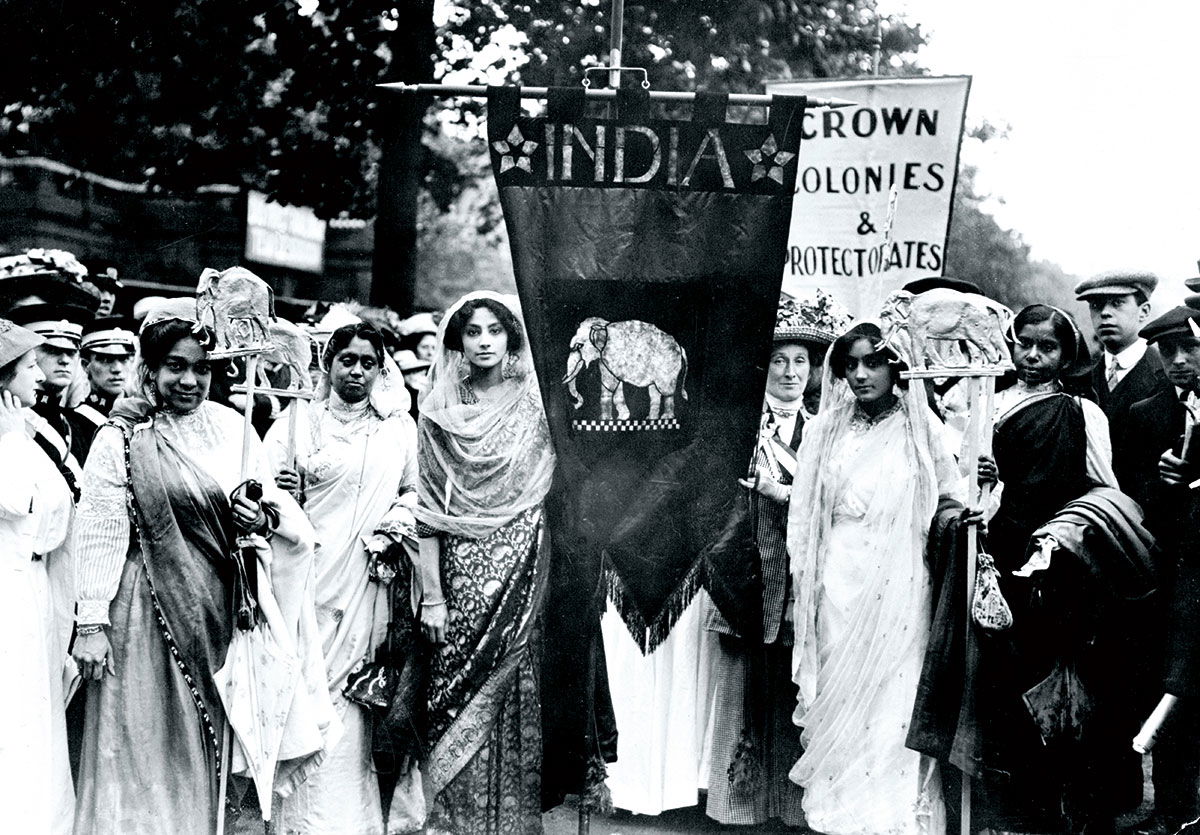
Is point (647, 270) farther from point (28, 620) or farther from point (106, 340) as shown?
point (106, 340)

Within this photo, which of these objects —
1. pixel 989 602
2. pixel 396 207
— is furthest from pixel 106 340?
pixel 396 207

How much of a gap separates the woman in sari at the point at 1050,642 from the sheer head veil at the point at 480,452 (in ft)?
5.03

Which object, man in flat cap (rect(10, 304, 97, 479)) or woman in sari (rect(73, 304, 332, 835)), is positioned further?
man in flat cap (rect(10, 304, 97, 479))

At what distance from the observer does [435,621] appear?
5094 mm

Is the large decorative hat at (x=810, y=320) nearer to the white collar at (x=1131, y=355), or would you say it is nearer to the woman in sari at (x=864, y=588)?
the woman in sari at (x=864, y=588)

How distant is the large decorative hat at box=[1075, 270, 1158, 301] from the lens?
20.8 feet

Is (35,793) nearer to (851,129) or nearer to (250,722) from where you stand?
(250,722)

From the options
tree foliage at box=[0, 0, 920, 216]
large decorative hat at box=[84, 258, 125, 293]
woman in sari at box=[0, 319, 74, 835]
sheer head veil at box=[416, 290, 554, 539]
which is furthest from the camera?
tree foliage at box=[0, 0, 920, 216]

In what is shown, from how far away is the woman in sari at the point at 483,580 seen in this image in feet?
16.6

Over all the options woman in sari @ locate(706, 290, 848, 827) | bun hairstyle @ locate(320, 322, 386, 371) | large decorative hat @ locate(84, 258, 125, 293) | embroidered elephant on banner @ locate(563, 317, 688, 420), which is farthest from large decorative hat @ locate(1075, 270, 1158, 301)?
large decorative hat @ locate(84, 258, 125, 293)

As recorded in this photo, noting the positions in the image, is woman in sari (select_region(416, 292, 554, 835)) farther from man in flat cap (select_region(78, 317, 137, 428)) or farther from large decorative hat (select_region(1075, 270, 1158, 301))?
large decorative hat (select_region(1075, 270, 1158, 301))

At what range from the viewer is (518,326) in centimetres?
522

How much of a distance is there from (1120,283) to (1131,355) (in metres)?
0.31

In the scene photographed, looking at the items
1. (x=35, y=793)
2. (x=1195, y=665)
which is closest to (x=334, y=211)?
(x=35, y=793)
